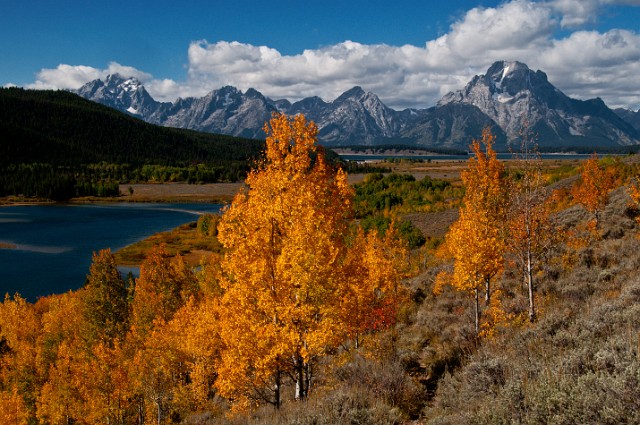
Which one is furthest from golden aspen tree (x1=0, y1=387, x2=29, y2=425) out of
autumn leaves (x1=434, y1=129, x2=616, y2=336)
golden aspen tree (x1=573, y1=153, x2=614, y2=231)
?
golden aspen tree (x1=573, y1=153, x2=614, y2=231)

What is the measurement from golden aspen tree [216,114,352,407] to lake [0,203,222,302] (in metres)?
70.1

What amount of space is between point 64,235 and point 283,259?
12323cm

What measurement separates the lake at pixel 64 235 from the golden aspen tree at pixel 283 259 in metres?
70.1

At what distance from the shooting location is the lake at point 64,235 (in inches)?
3063

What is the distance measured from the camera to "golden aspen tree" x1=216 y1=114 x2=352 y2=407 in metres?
13.6

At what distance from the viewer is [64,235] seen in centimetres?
11644

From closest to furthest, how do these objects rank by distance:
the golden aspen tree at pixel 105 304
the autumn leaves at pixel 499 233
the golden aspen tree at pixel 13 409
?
the autumn leaves at pixel 499 233, the golden aspen tree at pixel 13 409, the golden aspen tree at pixel 105 304

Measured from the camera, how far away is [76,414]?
41500 mm

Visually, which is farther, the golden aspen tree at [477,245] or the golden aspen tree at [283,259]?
the golden aspen tree at [477,245]

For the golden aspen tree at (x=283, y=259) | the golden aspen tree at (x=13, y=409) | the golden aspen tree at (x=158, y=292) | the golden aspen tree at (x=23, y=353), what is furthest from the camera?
the golden aspen tree at (x=23, y=353)

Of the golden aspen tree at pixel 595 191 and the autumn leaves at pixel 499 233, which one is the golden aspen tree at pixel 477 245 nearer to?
the autumn leaves at pixel 499 233

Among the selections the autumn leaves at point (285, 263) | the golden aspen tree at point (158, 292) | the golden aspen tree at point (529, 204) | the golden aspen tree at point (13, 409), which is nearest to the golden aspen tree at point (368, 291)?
the autumn leaves at point (285, 263)

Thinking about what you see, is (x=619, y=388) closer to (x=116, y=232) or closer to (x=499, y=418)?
(x=499, y=418)

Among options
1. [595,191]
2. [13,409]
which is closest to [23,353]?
[13,409]
